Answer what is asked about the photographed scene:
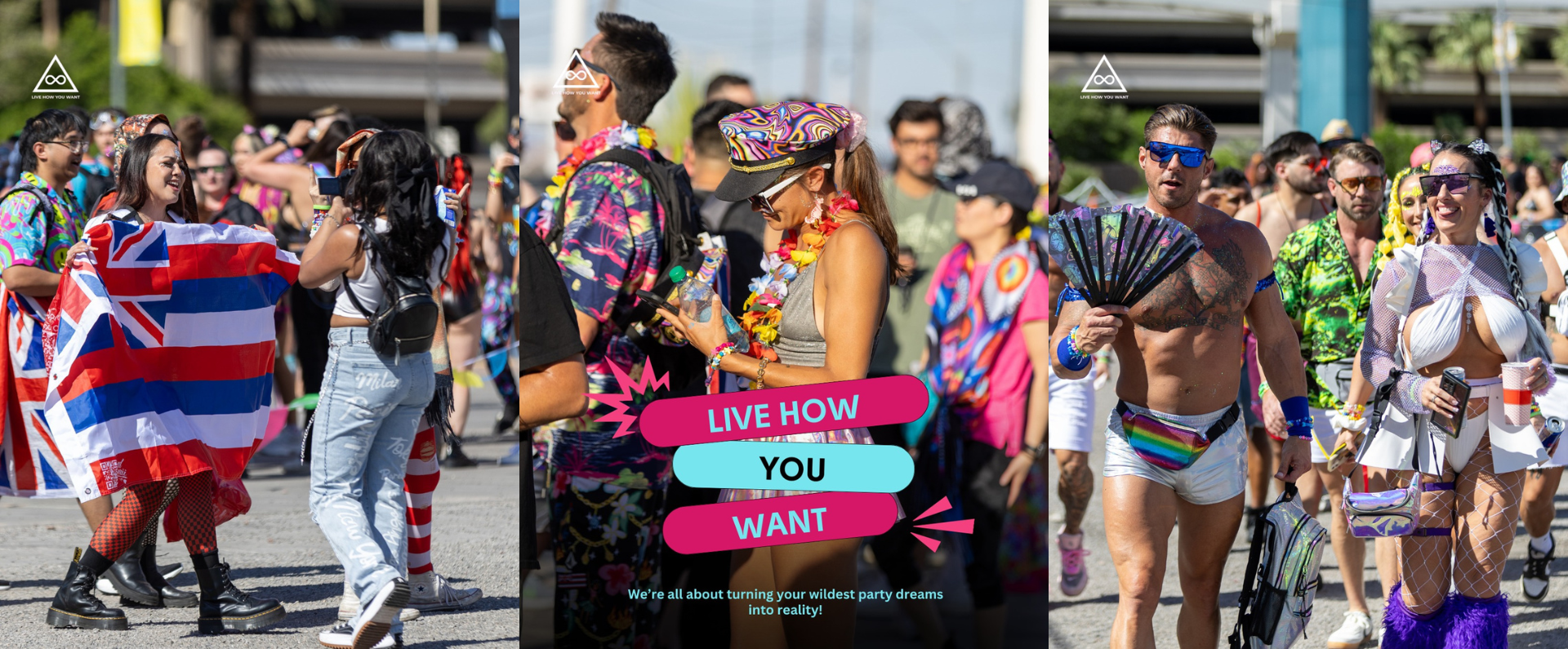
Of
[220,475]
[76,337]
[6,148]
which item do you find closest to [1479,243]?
[220,475]

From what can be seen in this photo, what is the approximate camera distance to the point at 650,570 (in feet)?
13.0

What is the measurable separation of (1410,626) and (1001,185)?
2.13 metres

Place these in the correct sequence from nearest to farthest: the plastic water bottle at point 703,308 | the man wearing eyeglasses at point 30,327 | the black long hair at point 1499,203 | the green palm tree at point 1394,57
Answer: the plastic water bottle at point 703,308 → the black long hair at point 1499,203 → the man wearing eyeglasses at point 30,327 → the green palm tree at point 1394,57

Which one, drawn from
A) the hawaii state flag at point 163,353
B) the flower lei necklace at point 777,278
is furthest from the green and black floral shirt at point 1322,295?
the hawaii state flag at point 163,353

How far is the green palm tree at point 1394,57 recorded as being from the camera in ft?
188

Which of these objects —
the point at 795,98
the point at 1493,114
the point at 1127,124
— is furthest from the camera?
the point at 1493,114

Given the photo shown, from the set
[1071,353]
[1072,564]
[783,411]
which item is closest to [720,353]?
[783,411]

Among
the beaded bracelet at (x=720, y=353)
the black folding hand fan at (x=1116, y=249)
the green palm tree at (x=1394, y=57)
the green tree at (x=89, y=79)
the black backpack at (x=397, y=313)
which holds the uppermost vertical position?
the green palm tree at (x=1394, y=57)

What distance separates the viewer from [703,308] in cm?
357

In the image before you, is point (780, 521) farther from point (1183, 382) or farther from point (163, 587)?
point (163, 587)

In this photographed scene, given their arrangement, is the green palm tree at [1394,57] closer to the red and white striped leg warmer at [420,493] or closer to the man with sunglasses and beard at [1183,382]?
the man with sunglasses and beard at [1183,382]

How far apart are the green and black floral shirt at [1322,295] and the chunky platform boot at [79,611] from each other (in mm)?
4675

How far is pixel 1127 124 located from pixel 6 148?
51.5 meters

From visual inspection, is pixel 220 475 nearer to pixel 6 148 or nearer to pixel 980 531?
pixel 980 531
